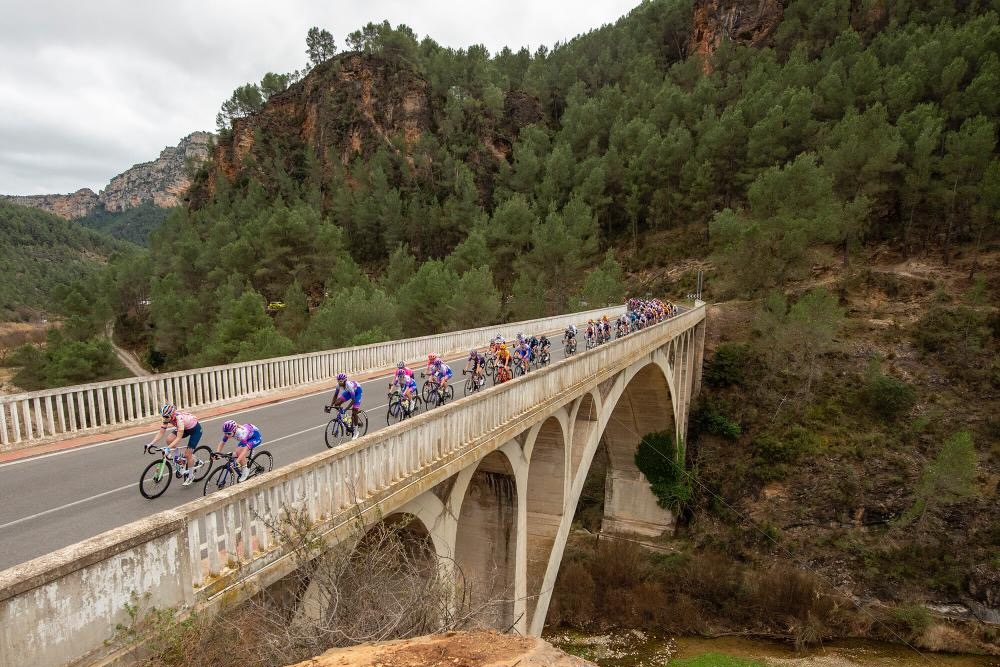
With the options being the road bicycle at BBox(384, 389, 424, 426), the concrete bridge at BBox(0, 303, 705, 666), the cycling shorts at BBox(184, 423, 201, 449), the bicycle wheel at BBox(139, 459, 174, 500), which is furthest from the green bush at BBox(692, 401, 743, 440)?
Answer: the bicycle wheel at BBox(139, 459, 174, 500)

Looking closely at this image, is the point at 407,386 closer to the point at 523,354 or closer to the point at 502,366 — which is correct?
the point at 502,366

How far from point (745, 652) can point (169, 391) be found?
2370 centimetres

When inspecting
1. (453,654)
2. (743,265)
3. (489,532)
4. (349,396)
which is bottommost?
(489,532)

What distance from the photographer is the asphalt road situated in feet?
19.0

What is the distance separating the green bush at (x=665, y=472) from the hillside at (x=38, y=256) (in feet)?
352

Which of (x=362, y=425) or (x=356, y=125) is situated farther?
(x=356, y=125)

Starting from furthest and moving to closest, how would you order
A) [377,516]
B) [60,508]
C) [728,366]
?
[728,366] < [60,508] < [377,516]

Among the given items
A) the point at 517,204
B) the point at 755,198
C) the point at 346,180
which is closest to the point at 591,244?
the point at 517,204

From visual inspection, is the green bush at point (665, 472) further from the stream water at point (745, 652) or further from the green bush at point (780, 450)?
the stream water at point (745, 652)

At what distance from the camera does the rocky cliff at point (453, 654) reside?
3.97 m

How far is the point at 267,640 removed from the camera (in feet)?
13.9

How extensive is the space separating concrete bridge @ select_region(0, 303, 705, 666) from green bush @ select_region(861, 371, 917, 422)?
864 inches

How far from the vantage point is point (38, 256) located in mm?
149750

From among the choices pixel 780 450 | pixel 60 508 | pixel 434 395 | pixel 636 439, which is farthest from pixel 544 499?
pixel 780 450
